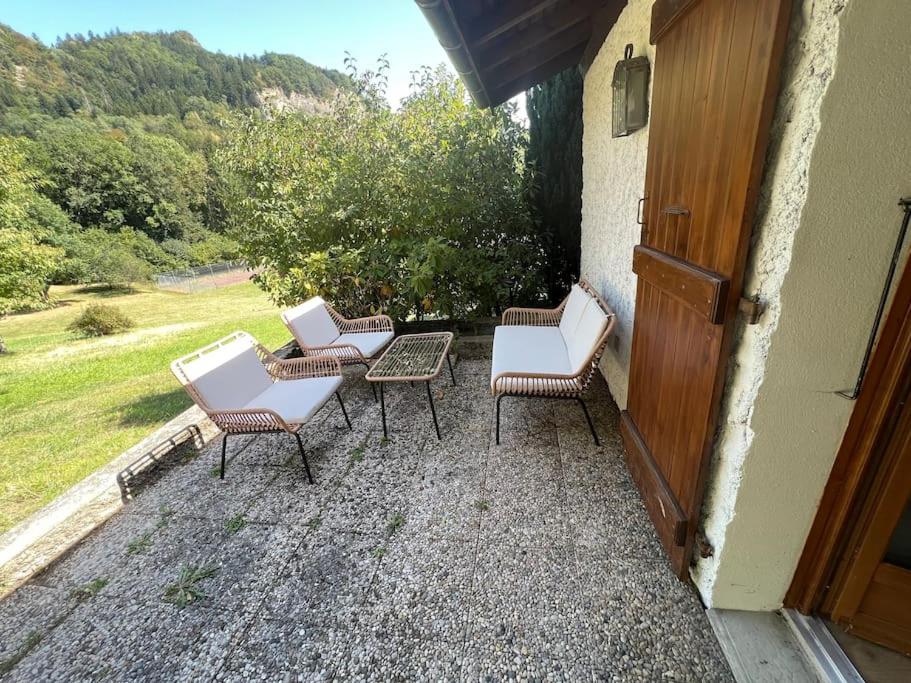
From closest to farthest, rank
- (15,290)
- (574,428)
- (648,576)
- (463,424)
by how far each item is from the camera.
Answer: (648,576) → (574,428) → (463,424) → (15,290)

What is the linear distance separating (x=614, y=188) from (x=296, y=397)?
2696 mm

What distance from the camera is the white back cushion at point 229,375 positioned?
229 cm

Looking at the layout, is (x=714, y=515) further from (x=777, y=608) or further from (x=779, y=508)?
(x=777, y=608)

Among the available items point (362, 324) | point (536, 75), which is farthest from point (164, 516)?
point (536, 75)

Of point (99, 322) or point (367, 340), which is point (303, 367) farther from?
point (99, 322)

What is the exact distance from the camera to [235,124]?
13.8ft

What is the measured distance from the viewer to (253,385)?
107 inches

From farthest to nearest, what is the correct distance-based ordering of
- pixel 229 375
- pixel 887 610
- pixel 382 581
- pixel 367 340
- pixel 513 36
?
pixel 367 340
pixel 513 36
pixel 229 375
pixel 382 581
pixel 887 610

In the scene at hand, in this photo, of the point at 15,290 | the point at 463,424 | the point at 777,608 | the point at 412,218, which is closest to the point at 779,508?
the point at 777,608

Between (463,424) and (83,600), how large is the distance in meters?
2.19

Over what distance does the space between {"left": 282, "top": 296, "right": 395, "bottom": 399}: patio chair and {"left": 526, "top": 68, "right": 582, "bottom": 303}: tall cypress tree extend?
224 cm

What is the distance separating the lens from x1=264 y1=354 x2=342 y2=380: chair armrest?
9.74ft

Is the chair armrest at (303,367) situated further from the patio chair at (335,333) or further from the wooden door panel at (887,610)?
the wooden door panel at (887,610)

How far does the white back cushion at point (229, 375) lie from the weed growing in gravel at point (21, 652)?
1133 mm
